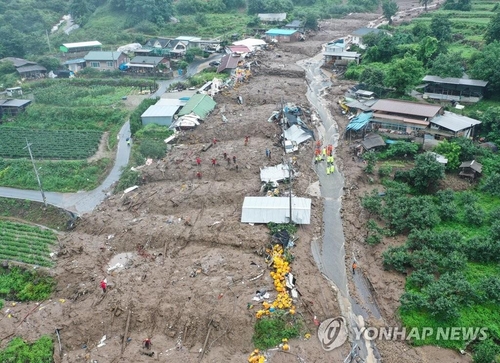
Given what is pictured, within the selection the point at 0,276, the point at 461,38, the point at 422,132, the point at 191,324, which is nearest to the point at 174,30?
the point at 461,38

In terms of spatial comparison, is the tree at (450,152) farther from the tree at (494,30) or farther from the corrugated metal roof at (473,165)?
the tree at (494,30)

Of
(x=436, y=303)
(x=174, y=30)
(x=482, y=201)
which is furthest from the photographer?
(x=174, y=30)

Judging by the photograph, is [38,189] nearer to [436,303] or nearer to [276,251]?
[276,251]

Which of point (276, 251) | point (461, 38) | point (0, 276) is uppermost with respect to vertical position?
point (461, 38)

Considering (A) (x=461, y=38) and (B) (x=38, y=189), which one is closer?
(B) (x=38, y=189)

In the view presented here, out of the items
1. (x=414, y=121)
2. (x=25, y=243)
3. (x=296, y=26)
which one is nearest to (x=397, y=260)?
(x=414, y=121)

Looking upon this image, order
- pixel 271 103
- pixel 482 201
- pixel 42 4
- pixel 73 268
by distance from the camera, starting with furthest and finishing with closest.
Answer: pixel 42 4
pixel 271 103
pixel 482 201
pixel 73 268

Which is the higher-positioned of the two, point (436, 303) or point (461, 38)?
point (461, 38)

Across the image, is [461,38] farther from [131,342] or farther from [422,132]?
[131,342]
